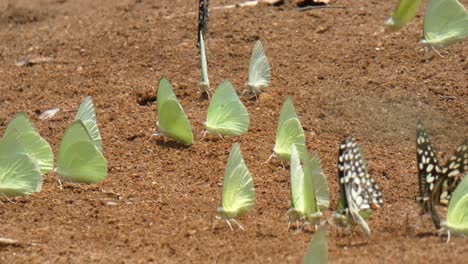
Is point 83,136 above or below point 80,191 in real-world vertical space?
above

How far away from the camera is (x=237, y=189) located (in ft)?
13.8

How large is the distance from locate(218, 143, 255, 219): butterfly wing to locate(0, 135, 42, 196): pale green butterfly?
3.39ft

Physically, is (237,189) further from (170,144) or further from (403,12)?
(403,12)

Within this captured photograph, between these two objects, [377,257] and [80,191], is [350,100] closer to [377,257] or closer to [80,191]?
[80,191]

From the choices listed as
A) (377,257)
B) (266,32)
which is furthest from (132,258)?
(266,32)

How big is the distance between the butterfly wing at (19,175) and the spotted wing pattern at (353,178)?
160 cm

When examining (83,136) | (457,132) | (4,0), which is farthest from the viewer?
(4,0)

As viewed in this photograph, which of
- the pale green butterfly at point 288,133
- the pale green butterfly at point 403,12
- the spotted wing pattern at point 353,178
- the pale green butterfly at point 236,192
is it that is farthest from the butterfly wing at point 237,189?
the pale green butterfly at point 403,12

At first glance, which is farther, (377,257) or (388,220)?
Result: (388,220)

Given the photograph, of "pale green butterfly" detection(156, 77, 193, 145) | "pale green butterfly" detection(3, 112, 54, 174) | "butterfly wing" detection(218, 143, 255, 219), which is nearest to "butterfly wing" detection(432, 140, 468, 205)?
"butterfly wing" detection(218, 143, 255, 219)

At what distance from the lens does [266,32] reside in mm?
6910

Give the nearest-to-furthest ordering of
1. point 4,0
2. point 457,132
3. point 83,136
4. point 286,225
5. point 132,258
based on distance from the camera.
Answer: point 132,258
point 286,225
point 83,136
point 457,132
point 4,0

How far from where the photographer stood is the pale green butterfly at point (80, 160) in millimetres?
4680

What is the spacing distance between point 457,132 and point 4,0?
5.36 meters
